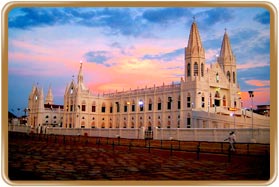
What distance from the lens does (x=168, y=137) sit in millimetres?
25578

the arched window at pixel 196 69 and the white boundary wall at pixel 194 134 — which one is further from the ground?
the arched window at pixel 196 69

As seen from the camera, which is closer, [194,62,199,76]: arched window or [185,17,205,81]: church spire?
[185,17,205,81]: church spire

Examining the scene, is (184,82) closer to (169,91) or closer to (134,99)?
(169,91)

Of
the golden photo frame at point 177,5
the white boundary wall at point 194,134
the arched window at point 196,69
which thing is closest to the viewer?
the golden photo frame at point 177,5

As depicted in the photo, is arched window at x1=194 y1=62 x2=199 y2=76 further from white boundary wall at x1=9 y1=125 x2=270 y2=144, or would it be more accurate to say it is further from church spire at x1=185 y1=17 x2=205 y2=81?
white boundary wall at x1=9 y1=125 x2=270 y2=144

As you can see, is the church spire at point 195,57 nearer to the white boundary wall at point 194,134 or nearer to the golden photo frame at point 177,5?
the white boundary wall at point 194,134

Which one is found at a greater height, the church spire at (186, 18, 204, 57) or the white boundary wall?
the church spire at (186, 18, 204, 57)

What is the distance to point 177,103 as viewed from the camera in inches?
1833

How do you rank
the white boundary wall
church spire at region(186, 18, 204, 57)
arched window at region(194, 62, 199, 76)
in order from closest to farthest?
the white boundary wall, church spire at region(186, 18, 204, 57), arched window at region(194, 62, 199, 76)

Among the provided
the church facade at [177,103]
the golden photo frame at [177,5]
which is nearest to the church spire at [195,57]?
the church facade at [177,103]

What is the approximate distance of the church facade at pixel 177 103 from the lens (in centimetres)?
4034

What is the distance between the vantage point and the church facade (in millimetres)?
40341

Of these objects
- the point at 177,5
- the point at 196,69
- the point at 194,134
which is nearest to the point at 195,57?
the point at 196,69

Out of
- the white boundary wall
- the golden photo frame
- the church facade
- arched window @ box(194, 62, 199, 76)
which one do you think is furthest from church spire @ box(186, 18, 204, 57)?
the golden photo frame
